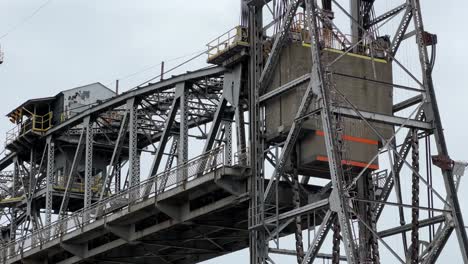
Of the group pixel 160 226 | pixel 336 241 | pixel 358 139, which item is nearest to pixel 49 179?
pixel 160 226

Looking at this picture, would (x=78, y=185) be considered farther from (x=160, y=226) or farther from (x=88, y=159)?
(x=160, y=226)

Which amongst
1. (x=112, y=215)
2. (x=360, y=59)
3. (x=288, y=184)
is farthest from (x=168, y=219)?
(x=360, y=59)

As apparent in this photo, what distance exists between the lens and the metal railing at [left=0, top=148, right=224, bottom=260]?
57312 millimetres

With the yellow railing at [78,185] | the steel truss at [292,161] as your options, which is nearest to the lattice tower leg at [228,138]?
the steel truss at [292,161]

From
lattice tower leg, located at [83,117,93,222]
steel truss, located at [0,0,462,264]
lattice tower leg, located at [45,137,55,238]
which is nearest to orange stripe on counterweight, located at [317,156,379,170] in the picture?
steel truss, located at [0,0,462,264]

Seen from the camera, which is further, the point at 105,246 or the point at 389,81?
the point at 105,246

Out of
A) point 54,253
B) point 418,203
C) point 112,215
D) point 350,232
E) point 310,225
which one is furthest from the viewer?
point 54,253

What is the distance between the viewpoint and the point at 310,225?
58250mm

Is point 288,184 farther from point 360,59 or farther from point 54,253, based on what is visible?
point 54,253

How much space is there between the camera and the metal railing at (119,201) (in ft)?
188

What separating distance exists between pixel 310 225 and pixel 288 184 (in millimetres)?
2942

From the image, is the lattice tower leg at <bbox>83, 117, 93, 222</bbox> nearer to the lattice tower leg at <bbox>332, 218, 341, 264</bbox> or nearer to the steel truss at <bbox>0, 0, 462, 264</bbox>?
the steel truss at <bbox>0, 0, 462, 264</bbox>

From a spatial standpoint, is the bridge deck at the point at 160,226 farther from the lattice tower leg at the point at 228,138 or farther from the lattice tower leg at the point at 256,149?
the lattice tower leg at the point at 228,138

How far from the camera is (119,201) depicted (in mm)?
64438
